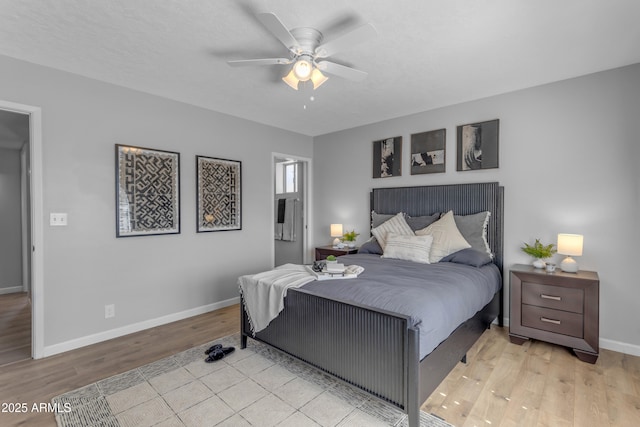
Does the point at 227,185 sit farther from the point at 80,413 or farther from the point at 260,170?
the point at 80,413

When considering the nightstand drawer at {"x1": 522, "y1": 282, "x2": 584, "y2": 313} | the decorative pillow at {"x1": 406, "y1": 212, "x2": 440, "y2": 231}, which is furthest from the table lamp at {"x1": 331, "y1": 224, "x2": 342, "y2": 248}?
the nightstand drawer at {"x1": 522, "y1": 282, "x2": 584, "y2": 313}

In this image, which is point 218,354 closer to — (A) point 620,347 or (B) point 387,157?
(B) point 387,157

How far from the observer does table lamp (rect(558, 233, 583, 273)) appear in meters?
2.75

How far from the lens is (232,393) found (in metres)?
2.13

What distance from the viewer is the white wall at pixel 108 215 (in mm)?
2732

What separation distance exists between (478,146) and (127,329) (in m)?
4.34

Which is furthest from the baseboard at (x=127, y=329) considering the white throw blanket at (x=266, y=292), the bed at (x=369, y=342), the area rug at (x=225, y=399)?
the white throw blanket at (x=266, y=292)

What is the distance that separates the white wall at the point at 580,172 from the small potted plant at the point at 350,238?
148 cm

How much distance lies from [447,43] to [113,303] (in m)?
3.86

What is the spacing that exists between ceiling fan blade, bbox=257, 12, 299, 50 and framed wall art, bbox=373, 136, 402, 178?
8.15 feet

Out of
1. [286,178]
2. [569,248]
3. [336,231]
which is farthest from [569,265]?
[286,178]

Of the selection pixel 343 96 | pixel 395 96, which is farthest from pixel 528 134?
pixel 343 96

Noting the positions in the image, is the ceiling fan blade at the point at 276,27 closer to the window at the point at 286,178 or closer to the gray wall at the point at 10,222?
the window at the point at 286,178

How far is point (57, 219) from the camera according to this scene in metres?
2.76
